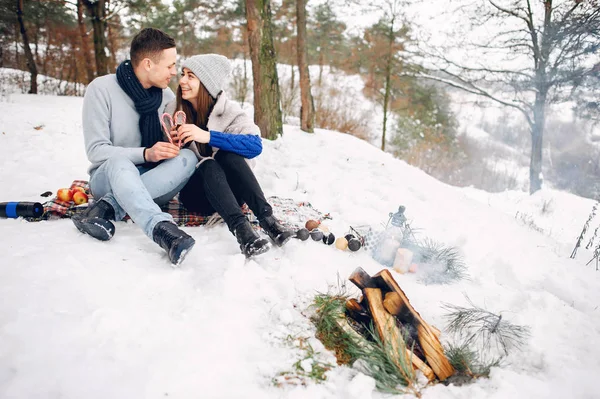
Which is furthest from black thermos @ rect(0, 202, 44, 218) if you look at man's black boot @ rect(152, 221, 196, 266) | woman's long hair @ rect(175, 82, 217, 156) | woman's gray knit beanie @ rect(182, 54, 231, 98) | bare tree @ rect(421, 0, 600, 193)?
bare tree @ rect(421, 0, 600, 193)

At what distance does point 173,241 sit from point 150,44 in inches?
53.3

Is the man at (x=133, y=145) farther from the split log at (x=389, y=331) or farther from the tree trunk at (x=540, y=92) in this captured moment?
the tree trunk at (x=540, y=92)

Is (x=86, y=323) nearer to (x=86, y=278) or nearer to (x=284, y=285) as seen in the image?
(x=86, y=278)

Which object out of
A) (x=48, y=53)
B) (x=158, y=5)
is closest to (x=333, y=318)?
(x=158, y=5)

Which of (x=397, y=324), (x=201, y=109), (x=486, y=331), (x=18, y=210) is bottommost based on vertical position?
(x=486, y=331)

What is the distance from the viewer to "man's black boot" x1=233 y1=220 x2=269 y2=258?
6.50 ft

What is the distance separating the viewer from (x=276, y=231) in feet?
7.44

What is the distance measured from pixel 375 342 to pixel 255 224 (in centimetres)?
142

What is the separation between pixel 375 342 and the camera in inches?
58.6

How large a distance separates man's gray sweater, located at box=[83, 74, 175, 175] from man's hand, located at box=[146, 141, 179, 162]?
0.26ft

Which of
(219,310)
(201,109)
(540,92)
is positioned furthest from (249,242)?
(540,92)

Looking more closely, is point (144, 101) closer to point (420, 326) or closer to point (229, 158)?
point (229, 158)

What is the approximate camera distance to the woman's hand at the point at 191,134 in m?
2.21

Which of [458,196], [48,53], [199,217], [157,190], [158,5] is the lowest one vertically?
[458,196]
